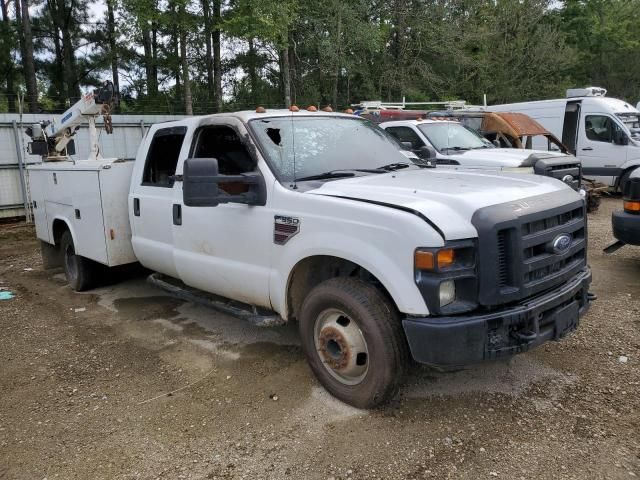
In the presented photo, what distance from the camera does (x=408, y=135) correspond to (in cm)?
941

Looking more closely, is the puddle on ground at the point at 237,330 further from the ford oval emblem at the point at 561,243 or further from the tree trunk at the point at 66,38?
the tree trunk at the point at 66,38

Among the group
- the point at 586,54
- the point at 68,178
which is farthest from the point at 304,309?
the point at 586,54

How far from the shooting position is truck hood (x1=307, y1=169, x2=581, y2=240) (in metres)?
2.96

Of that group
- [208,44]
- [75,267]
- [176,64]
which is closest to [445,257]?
[75,267]

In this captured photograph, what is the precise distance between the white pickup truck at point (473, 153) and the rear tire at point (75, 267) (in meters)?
4.58

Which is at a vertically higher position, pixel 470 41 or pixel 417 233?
pixel 470 41

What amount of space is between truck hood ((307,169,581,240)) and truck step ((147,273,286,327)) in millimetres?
1044

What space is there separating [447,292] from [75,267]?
501cm

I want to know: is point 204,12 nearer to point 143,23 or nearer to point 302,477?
point 143,23

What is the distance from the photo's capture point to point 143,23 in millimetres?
14797

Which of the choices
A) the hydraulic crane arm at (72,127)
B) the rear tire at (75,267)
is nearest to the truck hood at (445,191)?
the rear tire at (75,267)

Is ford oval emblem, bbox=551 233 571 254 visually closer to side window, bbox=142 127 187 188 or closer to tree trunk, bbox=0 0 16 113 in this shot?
side window, bbox=142 127 187 188

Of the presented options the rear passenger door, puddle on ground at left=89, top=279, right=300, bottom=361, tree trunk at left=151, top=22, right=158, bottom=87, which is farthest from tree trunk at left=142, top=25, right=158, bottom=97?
the rear passenger door

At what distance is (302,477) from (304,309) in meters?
1.09
